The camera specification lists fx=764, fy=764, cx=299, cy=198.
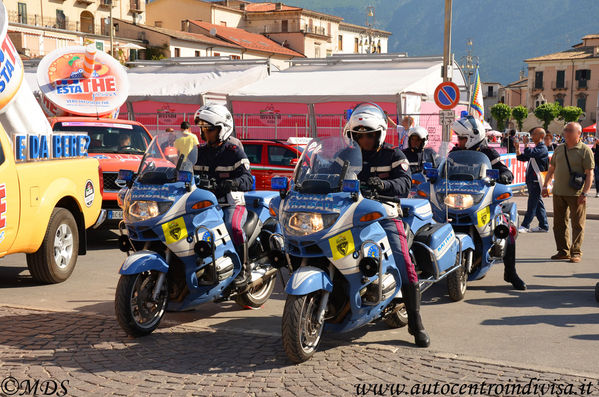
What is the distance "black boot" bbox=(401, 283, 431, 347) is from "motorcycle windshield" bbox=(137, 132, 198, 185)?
2136 mm

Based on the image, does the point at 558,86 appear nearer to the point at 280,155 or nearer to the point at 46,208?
the point at 280,155

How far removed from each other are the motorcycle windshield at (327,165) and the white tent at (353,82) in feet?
56.0

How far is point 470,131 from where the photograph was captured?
9.01m

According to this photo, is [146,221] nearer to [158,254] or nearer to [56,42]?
[158,254]

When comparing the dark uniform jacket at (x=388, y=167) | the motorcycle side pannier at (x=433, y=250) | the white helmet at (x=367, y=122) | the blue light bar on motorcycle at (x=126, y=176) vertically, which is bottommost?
the motorcycle side pannier at (x=433, y=250)

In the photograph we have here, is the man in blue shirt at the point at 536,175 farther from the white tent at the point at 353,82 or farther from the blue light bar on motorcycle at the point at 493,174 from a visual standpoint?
the white tent at the point at 353,82

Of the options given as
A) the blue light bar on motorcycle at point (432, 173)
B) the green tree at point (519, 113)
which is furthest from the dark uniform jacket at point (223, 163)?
the green tree at point (519, 113)

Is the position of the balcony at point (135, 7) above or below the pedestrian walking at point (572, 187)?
above

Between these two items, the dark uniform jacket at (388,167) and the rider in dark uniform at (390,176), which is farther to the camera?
the dark uniform jacket at (388,167)

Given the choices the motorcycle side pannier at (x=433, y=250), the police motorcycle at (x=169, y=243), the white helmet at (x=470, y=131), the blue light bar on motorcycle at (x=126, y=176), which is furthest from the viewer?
the white helmet at (x=470, y=131)

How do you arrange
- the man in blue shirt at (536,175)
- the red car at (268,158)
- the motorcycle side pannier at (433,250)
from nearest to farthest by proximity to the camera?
the motorcycle side pannier at (433,250), the man in blue shirt at (536,175), the red car at (268,158)

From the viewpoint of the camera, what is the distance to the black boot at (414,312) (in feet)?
19.9

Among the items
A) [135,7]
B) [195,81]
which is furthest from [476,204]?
[135,7]

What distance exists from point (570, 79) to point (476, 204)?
355 feet
